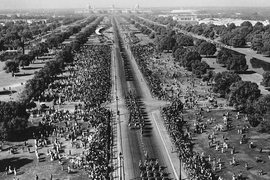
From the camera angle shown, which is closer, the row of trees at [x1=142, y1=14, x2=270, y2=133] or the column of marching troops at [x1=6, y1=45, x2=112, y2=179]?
the column of marching troops at [x1=6, y1=45, x2=112, y2=179]

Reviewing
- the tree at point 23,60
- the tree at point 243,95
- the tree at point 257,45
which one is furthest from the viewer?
the tree at point 257,45

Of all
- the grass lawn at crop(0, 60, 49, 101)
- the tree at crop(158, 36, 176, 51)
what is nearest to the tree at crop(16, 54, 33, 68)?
the grass lawn at crop(0, 60, 49, 101)

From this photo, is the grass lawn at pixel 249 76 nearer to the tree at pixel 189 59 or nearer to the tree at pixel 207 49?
the tree at pixel 189 59

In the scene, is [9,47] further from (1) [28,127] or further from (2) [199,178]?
(2) [199,178]

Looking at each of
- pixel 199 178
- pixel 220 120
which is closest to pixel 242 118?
pixel 220 120

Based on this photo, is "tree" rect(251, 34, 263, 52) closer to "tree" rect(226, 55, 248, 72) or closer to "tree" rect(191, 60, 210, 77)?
"tree" rect(226, 55, 248, 72)

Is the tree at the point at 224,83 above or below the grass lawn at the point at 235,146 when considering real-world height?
above

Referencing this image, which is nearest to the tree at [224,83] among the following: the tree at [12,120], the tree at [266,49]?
the tree at [12,120]

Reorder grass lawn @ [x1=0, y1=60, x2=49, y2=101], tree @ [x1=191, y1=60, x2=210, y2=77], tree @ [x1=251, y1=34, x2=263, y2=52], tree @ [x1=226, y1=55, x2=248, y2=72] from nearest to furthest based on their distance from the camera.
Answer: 1. grass lawn @ [x1=0, y1=60, x2=49, y2=101]
2. tree @ [x1=191, y1=60, x2=210, y2=77]
3. tree @ [x1=226, y1=55, x2=248, y2=72]
4. tree @ [x1=251, y1=34, x2=263, y2=52]
